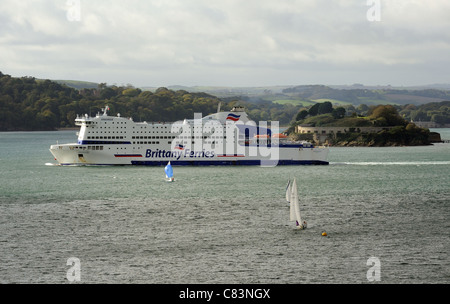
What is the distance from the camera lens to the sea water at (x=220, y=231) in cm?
2261

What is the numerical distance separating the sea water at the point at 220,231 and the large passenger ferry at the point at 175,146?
1050 centimetres

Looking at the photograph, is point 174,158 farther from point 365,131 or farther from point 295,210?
point 365,131

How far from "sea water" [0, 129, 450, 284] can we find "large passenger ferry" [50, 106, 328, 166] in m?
10.5

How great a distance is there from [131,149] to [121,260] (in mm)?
39560

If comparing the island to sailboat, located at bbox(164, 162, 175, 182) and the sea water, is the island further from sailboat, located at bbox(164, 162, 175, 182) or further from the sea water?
sailboat, located at bbox(164, 162, 175, 182)

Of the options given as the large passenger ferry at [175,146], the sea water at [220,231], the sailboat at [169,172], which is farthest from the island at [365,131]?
the sailboat at [169,172]

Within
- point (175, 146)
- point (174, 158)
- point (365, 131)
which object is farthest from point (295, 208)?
point (365, 131)

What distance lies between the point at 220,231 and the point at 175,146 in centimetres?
3499

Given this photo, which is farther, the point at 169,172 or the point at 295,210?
the point at 169,172

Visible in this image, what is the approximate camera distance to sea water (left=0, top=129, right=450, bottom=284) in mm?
22609

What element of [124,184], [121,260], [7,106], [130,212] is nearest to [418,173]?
[124,184]

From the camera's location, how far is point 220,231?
96.4ft
